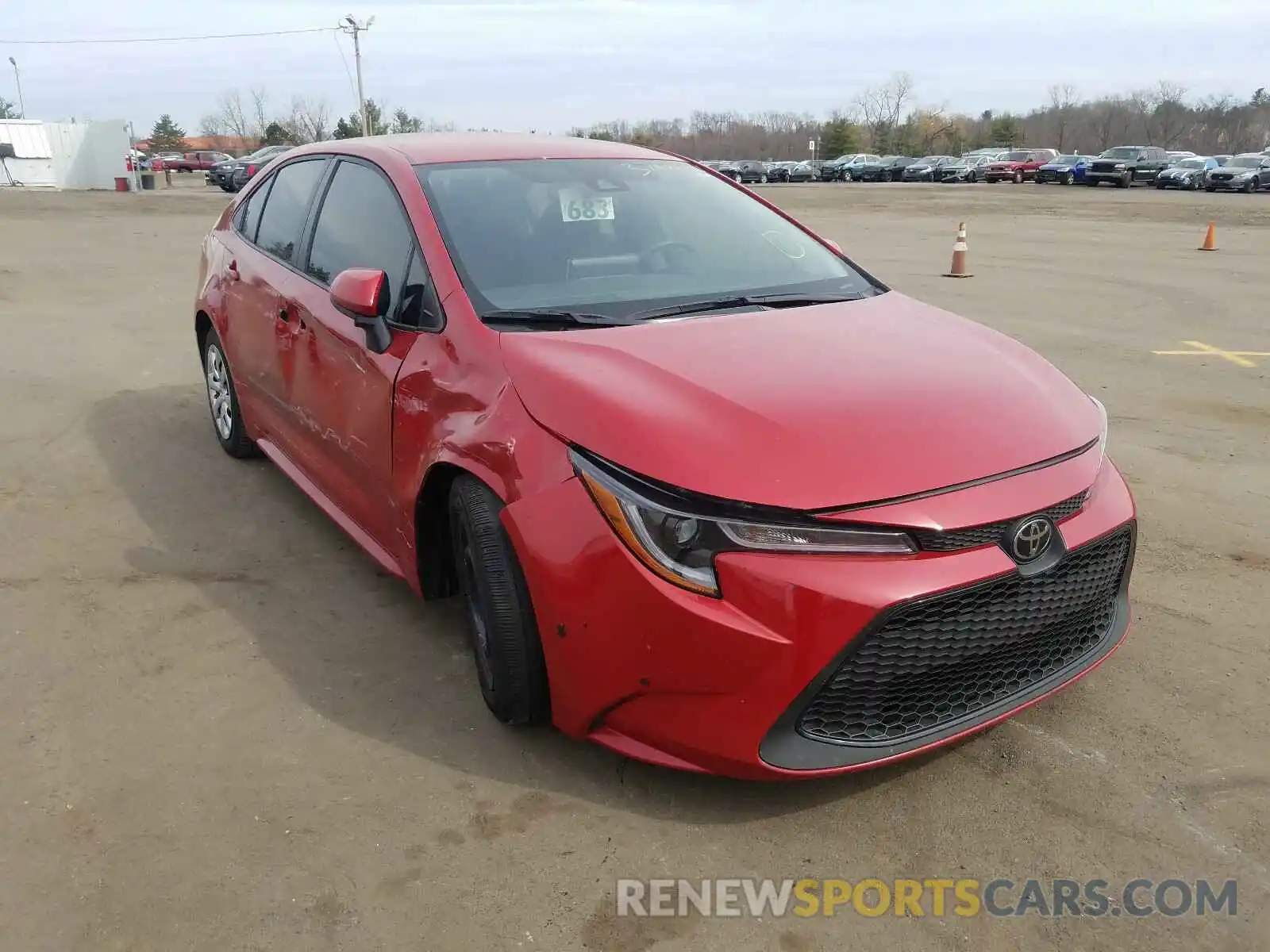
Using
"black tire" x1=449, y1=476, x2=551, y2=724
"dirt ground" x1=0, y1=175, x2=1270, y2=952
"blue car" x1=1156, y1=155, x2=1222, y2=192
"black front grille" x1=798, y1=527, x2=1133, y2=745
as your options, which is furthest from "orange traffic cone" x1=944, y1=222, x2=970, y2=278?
"blue car" x1=1156, y1=155, x2=1222, y2=192

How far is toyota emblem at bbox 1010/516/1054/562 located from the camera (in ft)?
8.14

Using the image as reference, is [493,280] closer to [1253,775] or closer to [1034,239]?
[1253,775]

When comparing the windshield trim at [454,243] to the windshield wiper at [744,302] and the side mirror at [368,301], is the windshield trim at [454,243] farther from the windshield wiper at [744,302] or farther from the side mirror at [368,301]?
the side mirror at [368,301]

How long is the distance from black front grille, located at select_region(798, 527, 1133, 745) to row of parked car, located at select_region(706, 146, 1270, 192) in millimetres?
33202

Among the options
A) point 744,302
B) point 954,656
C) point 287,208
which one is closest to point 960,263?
point 287,208

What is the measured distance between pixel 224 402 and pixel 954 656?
13.7 feet

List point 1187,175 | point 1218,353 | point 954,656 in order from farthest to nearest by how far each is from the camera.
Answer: point 1187,175, point 1218,353, point 954,656

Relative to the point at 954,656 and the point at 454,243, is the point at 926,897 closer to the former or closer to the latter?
the point at 954,656

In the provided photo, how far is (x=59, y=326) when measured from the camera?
916 centimetres

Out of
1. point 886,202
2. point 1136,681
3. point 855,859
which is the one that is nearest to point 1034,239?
point 886,202

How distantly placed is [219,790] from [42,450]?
3.66 meters

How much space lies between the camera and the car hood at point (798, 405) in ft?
7.91

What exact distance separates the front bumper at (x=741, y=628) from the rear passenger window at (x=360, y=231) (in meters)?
1.25

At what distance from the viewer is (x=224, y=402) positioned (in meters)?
5.45
